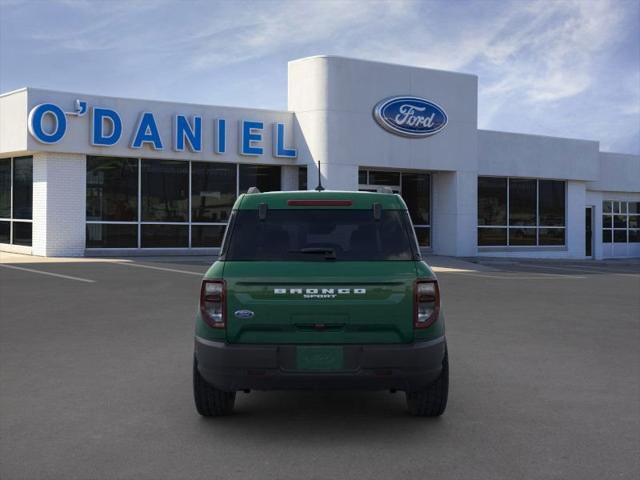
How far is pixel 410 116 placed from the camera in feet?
87.7

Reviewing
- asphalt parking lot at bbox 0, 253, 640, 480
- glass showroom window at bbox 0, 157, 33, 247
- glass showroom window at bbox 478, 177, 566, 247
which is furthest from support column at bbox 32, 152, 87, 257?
glass showroom window at bbox 478, 177, 566, 247

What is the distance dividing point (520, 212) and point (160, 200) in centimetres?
1540

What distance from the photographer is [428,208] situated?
29438 millimetres

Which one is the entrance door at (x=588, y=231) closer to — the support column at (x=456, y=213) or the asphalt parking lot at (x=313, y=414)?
the support column at (x=456, y=213)

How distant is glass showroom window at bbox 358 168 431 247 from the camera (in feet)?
94.4

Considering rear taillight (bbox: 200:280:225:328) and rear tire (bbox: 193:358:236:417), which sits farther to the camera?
rear tire (bbox: 193:358:236:417)

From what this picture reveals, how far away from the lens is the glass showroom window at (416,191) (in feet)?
94.4

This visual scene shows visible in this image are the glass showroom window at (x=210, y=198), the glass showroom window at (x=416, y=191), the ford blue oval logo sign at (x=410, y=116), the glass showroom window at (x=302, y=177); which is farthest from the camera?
the glass showroom window at (x=416, y=191)

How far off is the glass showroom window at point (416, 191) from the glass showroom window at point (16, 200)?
41.0 ft

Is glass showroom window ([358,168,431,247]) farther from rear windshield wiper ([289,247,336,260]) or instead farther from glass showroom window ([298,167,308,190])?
rear windshield wiper ([289,247,336,260])

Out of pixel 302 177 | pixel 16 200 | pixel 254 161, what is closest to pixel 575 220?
pixel 302 177

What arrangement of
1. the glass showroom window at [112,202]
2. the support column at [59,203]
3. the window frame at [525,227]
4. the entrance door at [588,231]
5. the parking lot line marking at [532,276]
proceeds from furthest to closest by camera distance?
1. the entrance door at [588,231]
2. the window frame at [525,227]
3. the glass showroom window at [112,202]
4. the support column at [59,203]
5. the parking lot line marking at [532,276]

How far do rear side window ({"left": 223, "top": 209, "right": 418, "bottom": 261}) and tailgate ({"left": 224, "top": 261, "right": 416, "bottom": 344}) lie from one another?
22 centimetres

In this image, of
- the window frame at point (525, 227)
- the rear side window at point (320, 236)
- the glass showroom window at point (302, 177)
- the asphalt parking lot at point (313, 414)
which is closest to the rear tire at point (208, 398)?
the asphalt parking lot at point (313, 414)
